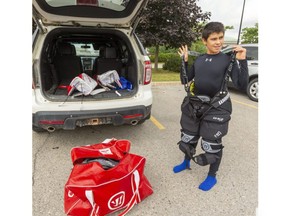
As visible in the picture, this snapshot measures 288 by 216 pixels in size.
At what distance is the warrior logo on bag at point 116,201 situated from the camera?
186 centimetres

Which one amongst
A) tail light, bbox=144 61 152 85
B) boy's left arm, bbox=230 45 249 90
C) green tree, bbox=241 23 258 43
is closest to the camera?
boy's left arm, bbox=230 45 249 90

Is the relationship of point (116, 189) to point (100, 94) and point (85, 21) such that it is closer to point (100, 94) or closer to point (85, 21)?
Answer: point (100, 94)

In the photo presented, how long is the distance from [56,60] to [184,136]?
2.94m

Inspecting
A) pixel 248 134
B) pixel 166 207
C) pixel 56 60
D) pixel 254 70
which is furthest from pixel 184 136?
pixel 254 70

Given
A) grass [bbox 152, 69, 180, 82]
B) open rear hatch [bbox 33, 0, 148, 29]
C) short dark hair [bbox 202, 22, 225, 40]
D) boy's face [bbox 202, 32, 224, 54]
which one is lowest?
grass [bbox 152, 69, 180, 82]

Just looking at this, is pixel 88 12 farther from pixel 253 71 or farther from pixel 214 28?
pixel 253 71

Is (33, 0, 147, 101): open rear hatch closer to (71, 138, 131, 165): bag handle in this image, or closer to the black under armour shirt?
(71, 138, 131, 165): bag handle

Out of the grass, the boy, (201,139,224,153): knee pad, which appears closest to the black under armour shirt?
the boy

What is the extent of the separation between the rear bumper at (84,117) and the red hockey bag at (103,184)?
54cm

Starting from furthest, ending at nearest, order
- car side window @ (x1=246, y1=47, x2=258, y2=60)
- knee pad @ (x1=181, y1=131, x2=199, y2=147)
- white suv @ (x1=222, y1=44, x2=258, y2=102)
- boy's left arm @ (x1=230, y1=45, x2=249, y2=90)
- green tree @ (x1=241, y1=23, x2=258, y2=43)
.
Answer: green tree @ (x1=241, y1=23, x2=258, y2=43) < car side window @ (x1=246, y1=47, x2=258, y2=60) < white suv @ (x1=222, y1=44, x2=258, y2=102) < knee pad @ (x1=181, y1=131, x2=199, y2=147) < boy's left arm @ (x1=230, y1=45, x2=249, y2=90)

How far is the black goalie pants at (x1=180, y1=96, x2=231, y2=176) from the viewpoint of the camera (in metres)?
2.15

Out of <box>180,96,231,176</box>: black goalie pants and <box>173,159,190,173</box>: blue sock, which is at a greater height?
<box>180,96,231,176</box>: black goalie pants

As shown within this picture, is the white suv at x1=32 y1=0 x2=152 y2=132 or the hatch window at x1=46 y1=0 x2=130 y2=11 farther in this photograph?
the hatch window at x1=46 y1=0 x2=130 y2=11

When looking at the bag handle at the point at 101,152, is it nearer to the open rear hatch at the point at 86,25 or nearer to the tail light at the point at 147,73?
the open rear hatch at the point at 86,25
